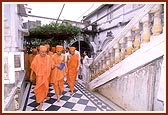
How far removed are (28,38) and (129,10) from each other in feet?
19.6

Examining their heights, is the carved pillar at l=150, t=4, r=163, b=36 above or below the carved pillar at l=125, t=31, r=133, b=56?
above

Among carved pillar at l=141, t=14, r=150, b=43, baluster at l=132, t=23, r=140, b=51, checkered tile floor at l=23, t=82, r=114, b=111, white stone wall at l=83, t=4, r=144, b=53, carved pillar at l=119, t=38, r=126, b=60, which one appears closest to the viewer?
carved pillar at l=141, t=14, r=150, b=43

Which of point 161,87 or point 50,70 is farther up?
point 50,70

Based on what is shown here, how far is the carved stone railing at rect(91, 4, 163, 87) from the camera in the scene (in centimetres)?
268

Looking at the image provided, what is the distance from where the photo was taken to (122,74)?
3666mm

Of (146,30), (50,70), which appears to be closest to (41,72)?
(50,70)

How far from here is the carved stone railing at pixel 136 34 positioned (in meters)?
2.68

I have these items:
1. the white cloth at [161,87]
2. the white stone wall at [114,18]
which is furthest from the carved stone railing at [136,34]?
the white stone wall at [114,18]

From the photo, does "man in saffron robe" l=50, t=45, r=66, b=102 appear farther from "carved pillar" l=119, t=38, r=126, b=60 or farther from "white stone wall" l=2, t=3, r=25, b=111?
"carved pillar" l=119, t=38, r=126, b=60

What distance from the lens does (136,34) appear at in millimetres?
3223

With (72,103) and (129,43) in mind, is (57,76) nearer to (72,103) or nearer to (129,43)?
(72,103)

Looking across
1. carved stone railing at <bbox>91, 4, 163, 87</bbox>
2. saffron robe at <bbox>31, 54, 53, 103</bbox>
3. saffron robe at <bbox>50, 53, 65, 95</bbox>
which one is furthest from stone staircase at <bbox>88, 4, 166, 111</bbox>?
saffron robe at <bbox>31, 54, 53, 103</bbox>

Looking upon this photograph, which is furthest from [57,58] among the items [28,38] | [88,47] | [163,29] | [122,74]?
[88,47]

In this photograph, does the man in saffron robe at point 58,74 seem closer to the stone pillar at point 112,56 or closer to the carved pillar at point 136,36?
the stone pillar at point 112,56
